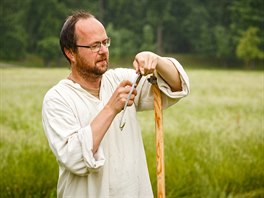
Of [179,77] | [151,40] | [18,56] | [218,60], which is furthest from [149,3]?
[179,77]

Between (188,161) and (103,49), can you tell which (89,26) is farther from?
(188,161)

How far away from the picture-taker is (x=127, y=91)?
1873 millimetres

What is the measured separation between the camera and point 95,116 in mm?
1992

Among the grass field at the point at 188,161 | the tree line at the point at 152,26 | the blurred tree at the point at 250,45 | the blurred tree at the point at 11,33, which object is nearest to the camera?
the grass field at the point at 188,161

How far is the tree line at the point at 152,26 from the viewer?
105ft

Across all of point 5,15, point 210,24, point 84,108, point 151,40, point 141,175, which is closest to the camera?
point 84,108

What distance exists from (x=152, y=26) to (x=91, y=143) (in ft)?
135

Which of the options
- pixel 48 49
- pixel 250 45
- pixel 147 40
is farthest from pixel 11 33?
pixel 250 45

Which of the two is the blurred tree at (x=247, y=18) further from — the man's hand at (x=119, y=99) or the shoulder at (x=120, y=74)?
the man's hand at (x=119, y=99)

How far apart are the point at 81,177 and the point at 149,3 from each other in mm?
41300

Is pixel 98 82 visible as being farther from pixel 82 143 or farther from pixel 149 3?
pixel 149 3

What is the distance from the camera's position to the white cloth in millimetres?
1851

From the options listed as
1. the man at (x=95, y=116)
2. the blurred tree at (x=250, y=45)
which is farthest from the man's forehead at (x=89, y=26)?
the blurred tree at (x=250, y=45)

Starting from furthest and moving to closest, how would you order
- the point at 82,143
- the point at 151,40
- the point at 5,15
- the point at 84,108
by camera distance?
the point at 151,40, the point at 5,15, the point at 84,108, the point at 82,143
